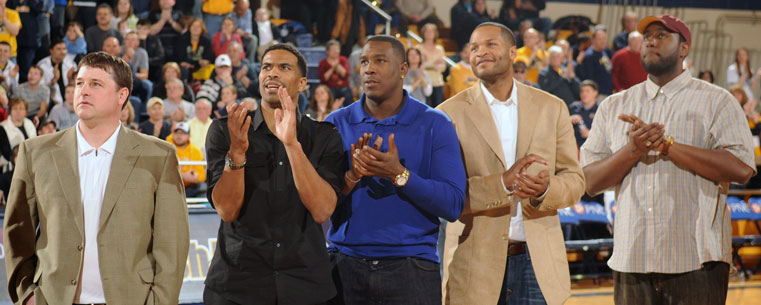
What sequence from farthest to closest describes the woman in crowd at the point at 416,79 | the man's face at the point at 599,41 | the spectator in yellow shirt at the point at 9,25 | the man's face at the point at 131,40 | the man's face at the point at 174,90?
the man's face at the point at 599,41
the woman in crowd at the point at 416,79
the man's face at the point at 131,40
the man's face at the point at 174,90
the spectator in yellow shirt at the point at 9,25

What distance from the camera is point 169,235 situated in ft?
10.0

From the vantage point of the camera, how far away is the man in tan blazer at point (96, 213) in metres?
2.94

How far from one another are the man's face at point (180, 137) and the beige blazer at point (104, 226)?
6.38 m

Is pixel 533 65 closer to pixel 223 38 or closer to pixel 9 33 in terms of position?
pixel 223 38

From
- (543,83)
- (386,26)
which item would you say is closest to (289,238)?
(543,83)

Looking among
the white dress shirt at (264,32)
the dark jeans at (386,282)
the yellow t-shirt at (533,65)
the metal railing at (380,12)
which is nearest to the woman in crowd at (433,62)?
the metal railing at (380,12)

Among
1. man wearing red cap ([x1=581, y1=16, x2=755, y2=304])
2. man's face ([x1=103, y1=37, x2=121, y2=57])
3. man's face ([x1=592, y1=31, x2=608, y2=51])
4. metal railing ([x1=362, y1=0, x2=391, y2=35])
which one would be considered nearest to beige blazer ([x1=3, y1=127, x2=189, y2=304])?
man wearing red cap ([x1=581, y1=16, x2=755, y2=304])

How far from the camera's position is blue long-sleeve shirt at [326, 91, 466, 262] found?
3363 millimetres

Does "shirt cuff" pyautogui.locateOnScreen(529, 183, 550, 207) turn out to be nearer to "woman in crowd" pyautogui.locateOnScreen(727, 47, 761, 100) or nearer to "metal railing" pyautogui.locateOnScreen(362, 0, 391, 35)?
"metal railing" pyautogui.locateOnScreen(362, 0, 391, 35)

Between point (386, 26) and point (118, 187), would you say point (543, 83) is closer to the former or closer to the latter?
point (386, 26)

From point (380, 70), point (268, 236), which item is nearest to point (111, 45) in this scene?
point (380, 70)

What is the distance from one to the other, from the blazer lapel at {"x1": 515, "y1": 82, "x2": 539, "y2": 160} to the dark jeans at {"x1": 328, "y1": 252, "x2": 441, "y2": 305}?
0.79 meters

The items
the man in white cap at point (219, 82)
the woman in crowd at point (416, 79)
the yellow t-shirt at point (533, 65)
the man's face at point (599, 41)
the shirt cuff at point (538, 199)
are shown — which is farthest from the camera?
the man's face at point (599, 41)

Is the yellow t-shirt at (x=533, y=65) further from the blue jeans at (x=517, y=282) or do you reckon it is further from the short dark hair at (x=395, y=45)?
the short dark hair at (x=395, y=45)
